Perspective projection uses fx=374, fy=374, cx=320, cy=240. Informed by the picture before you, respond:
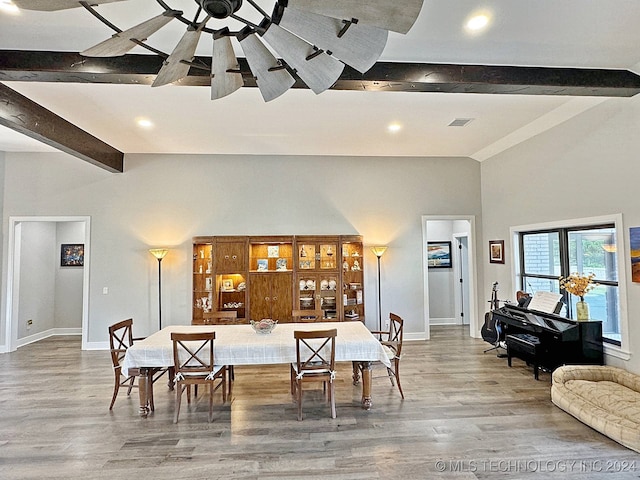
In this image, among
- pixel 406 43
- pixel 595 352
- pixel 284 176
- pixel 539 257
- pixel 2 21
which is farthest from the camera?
pixel 284 176

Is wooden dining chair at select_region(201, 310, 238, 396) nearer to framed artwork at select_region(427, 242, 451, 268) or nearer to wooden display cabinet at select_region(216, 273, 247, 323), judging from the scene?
wooden display cabinet at select_region(216, 273, 247, 323)

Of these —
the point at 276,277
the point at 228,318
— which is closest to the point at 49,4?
the point at 228,318

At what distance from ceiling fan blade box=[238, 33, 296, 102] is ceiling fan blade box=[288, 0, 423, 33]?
1.91 feet

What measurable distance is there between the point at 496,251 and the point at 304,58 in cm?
591

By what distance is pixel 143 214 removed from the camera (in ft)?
22.3

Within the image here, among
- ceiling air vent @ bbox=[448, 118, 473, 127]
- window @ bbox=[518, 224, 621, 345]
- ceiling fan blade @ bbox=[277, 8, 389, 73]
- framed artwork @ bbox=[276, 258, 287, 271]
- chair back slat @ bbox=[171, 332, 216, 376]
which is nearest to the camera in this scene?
→ ceiling fan blade @ bbox=[277, 8, 389, 73]

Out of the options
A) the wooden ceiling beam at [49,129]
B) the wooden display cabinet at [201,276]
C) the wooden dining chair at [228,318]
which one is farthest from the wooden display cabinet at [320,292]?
the wooden ceiling beam at [49,129]

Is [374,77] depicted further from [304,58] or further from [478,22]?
[304,58]

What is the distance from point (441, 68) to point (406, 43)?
0.54 meters

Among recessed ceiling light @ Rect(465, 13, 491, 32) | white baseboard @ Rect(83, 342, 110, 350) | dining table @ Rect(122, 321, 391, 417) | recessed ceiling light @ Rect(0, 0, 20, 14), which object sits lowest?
white baseboard @ Rect(83, 342, 110, 350)

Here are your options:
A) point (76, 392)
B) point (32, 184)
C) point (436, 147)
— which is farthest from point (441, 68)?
point (32, 184)

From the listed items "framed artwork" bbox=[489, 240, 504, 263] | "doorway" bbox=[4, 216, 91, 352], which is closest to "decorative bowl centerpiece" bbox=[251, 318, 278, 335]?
"doorway" bbox=[4, 216, 91, 352]

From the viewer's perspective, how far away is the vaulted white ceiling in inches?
116

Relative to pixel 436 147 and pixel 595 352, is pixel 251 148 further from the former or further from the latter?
pixel 595 352
